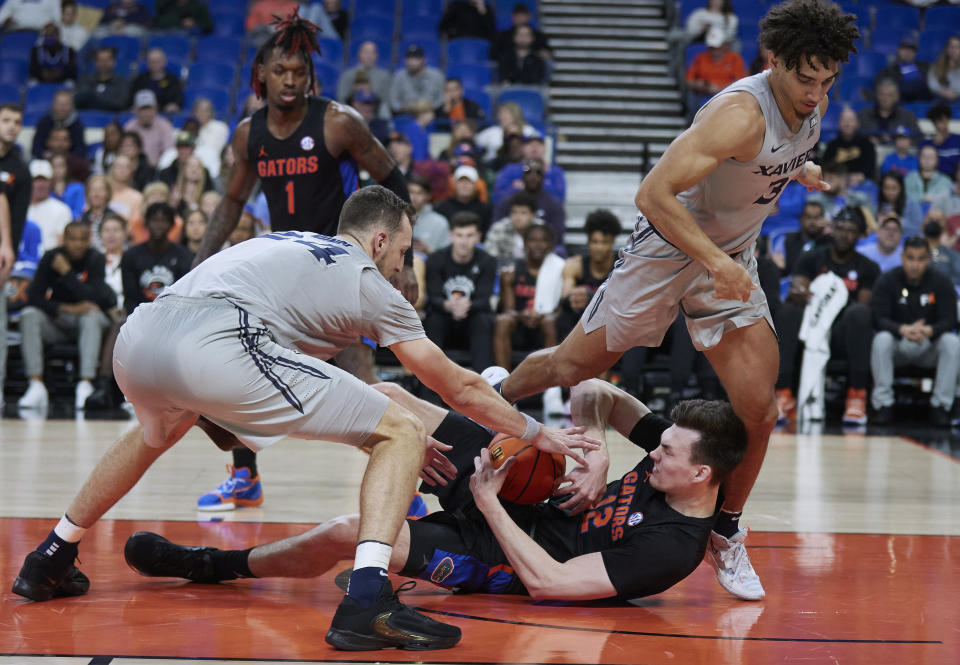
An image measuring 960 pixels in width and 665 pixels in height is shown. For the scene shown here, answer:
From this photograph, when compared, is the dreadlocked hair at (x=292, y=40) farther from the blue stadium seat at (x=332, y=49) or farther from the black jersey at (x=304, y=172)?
the blue stadium seat at (x=332, y=49)

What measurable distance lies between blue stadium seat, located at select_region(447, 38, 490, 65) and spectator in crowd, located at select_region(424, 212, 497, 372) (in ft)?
15.2

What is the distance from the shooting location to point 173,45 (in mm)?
12648

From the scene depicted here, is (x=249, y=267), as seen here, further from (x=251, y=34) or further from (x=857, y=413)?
(x=251, y=34)

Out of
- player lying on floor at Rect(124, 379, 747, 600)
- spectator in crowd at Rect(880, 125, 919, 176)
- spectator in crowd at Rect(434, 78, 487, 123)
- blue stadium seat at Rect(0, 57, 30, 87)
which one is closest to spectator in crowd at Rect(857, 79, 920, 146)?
spectator in crowd at Rect(880, 125, 919, 176)

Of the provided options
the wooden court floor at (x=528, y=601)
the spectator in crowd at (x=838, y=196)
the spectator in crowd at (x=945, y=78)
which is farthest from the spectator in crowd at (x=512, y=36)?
the wooden court floor at (x=528, y=601)

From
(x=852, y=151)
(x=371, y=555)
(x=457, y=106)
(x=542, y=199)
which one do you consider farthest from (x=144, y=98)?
(x=371, y=555)

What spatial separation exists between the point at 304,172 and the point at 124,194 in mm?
5641

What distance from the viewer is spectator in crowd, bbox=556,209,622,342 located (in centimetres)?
815

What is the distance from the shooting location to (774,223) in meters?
9.92

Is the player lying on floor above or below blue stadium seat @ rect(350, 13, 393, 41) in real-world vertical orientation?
below

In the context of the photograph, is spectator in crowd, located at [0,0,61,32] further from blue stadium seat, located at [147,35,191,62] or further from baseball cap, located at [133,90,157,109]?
baseball cap, located at [133,90,157,109]

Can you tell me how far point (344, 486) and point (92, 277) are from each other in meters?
3.89

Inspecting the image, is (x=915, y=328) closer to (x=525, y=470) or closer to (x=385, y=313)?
(x=525, y=470)

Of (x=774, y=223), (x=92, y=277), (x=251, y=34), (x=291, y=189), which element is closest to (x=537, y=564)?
(x=291, y=189)
